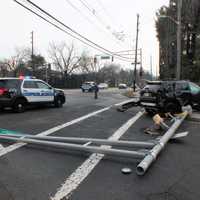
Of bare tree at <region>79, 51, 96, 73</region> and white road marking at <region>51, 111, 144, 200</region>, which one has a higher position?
bare tree at <region>79, 51, 96, 73</region>

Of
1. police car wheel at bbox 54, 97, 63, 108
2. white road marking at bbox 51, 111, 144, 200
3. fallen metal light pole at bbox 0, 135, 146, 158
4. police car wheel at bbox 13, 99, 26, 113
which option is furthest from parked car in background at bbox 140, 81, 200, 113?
white road marking at bbox 51, 111, 144, 200

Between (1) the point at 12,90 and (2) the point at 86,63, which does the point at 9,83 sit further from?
(2) the point at 86,63

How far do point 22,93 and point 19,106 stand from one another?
2.27 feet

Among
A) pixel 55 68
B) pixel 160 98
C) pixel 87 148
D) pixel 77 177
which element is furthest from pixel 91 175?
pixel 55 68

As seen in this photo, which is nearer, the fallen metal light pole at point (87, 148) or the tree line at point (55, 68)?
the fallen metal light pole at point (87, 148)

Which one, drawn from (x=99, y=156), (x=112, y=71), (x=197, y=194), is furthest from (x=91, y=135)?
(x=112, y=71)

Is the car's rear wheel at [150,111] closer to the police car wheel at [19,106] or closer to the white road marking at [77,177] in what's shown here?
the police car wheel at [19,106]

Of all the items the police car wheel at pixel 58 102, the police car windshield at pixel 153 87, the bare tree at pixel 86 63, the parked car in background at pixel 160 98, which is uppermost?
the bare tree at pixel 86 63

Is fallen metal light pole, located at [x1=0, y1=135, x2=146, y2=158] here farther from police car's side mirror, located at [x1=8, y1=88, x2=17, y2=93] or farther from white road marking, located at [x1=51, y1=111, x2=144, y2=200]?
police car's side mirror, located at [x1=8, y1=88, x2=17, y2=93]

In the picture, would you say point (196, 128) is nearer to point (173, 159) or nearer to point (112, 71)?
point (173, 159)

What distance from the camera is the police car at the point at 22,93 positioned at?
13.3 m

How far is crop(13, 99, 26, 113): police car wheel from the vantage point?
13.5 meters

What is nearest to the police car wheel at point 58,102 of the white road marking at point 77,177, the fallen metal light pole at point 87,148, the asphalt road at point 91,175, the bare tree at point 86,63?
the fallen metal light pole at point 87,148

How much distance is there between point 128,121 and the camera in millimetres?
11648
